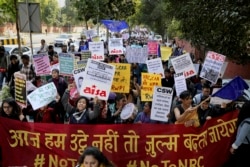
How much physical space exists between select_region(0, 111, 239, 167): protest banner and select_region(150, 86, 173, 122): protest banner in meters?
0.40

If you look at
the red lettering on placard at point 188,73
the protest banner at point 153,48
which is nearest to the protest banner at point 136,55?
the protest banner at point 153,48

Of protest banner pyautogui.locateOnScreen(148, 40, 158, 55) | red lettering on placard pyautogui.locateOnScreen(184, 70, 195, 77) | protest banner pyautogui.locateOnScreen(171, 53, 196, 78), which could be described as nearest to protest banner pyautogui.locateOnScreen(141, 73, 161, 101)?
protest banner pyautogui.locateOnScreen(171, 53, 196, 78)

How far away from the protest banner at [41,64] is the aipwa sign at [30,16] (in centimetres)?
268

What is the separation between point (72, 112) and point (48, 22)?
79.7m

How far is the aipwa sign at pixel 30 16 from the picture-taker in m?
12.0

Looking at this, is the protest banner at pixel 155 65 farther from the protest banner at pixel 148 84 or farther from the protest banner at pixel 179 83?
the protest banner at pixel 148 84

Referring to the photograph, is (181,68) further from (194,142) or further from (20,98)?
(20,98)

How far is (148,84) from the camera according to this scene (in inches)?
312

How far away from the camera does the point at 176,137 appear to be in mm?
6246

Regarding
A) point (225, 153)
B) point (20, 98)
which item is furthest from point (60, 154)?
point (225, 153)

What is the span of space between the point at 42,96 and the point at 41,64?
9.54 ft

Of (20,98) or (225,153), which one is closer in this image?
(225,153)

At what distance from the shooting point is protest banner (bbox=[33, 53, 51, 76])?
9.40 meters

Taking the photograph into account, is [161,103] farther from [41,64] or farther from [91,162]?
[41,64]
